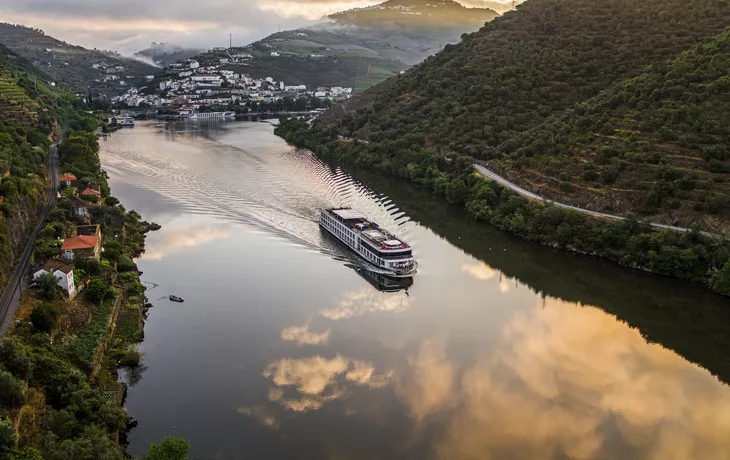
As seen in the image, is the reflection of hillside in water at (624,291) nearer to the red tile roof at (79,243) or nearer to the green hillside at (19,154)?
the red tile roof at (79,243)

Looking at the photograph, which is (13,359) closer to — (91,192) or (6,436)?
(6,436)

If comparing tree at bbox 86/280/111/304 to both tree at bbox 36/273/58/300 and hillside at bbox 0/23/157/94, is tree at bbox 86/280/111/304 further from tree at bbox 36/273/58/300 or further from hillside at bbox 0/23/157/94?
A: hillside at bbox 0/23/157/94

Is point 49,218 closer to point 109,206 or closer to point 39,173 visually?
point 109,206

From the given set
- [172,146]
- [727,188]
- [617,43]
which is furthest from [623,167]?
[172,146]

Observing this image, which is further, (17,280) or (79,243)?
(79,243)

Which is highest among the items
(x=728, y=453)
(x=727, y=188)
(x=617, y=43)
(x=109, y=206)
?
(x=617, y=43)

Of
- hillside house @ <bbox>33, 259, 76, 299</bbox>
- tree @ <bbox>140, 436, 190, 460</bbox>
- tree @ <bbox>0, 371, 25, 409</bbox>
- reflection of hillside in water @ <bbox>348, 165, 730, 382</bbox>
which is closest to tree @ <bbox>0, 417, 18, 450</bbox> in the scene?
tree @ <bbox>0, 371, 25, 409</bbox>

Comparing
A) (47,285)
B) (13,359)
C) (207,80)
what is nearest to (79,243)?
(47,285)
